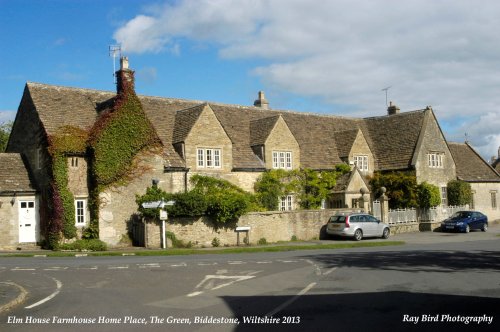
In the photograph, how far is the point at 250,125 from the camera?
41906mm

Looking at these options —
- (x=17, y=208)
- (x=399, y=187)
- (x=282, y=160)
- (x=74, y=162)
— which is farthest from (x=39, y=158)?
(x=399, y=187)

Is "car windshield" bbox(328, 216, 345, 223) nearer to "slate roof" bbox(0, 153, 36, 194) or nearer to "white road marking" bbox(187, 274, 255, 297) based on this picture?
"slate roof" bbox(0, 153, 36, 194)

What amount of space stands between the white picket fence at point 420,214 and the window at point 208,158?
44.0 ft

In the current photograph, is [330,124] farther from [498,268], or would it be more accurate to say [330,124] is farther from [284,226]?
[498,268]

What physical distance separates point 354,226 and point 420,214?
37.4 feet

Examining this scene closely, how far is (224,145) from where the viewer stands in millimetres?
36750

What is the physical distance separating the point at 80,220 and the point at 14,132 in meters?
9.32

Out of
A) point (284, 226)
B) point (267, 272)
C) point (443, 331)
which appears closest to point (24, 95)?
point (284, 226)

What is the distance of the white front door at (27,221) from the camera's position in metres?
31.5

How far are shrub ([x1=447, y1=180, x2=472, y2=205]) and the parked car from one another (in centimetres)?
1427

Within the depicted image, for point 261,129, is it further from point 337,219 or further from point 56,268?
point 56,268

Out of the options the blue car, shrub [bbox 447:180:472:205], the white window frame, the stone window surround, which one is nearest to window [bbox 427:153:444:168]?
→ shrub [bbox 447:180:472:205]

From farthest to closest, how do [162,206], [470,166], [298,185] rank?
[470,166], [298,185], [162,206]

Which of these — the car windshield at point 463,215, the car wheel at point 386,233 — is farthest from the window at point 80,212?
the car windshield at point 463,215
